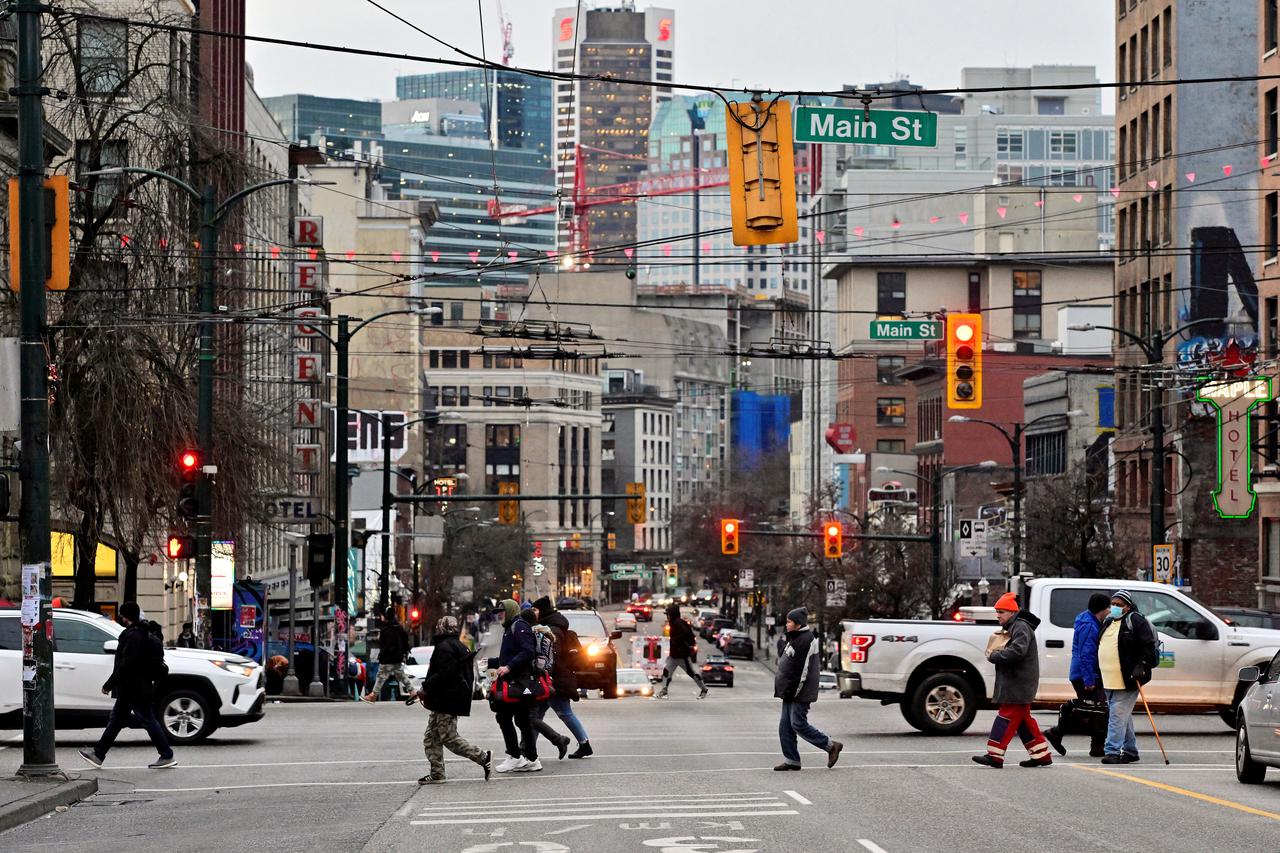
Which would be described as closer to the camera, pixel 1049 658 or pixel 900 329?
pixel 1049 658

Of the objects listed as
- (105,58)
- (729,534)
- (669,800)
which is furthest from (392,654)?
(729,534)

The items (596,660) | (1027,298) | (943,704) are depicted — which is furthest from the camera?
(1027,298)

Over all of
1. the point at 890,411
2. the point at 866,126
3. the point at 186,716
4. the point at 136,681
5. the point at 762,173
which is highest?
the point at 890,411

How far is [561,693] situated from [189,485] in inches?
427

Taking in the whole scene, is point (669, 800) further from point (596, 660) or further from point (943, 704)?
point (596, 660)

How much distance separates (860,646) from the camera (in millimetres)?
26031

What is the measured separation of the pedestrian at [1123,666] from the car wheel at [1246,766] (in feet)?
5.98

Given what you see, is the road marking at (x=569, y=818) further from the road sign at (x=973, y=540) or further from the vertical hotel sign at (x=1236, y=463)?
the road sign at (x=973, y=540)

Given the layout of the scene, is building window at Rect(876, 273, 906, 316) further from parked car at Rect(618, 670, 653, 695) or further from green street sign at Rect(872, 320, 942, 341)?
green street sign at Rect(872, 320, 942, 341)

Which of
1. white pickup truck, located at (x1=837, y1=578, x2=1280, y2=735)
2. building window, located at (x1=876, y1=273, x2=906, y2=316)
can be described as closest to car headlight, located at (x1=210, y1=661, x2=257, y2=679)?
white pickup truck, located at (x1=837, y1=578, x2=1280, y2=735)

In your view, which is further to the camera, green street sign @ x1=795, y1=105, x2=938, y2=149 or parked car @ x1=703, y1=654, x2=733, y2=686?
parked car @ x1=703, y1=654, x2=733, y2=686

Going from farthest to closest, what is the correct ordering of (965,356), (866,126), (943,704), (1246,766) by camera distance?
(965,356)
(943,704)
(866,126)
(1246,766)

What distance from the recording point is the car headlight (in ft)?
84.1

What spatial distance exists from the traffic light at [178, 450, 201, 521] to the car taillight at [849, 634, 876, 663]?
10.9m
